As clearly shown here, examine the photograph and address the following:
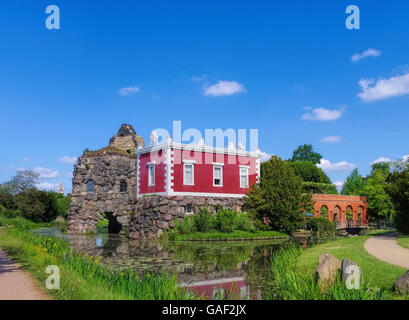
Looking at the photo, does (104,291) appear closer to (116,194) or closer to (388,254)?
(388,254)

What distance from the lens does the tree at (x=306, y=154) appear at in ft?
230

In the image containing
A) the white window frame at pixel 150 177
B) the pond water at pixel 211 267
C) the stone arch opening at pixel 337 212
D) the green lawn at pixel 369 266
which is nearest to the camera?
the green lawn at pixel 369 266

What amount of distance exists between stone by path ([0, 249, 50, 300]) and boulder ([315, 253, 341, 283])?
21.1 ft

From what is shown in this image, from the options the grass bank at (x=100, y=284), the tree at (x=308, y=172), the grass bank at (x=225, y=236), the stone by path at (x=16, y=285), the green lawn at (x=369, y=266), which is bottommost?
the grass bank at (x=225, y=236)

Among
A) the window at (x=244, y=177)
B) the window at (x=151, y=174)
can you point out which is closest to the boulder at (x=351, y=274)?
the window at (x=151, y=174)

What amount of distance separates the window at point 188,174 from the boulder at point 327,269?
824 inches

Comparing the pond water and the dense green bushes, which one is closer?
the pond water

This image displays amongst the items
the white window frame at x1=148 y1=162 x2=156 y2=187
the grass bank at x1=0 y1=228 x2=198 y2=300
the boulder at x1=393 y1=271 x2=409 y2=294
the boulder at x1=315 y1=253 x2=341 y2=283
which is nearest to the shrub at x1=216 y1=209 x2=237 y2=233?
the white window frame at x1=148 y1=162 x2=156 y2=187

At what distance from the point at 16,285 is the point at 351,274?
307 inches

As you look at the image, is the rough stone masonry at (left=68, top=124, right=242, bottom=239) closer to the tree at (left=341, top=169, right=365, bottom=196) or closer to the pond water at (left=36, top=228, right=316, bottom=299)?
the pond water at (left=36, top=228, right=316, bottom=299)

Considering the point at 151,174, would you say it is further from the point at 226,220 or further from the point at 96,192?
the point at 226,220

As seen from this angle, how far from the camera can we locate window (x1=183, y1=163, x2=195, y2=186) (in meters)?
31.3

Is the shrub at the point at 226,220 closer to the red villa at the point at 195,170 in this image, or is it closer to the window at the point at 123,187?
the red villa at the point at 195,170

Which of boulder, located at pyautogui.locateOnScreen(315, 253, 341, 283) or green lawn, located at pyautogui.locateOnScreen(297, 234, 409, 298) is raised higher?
boulder, located at pyautogui.locateOnScreen(315, 253, 341, 283)
